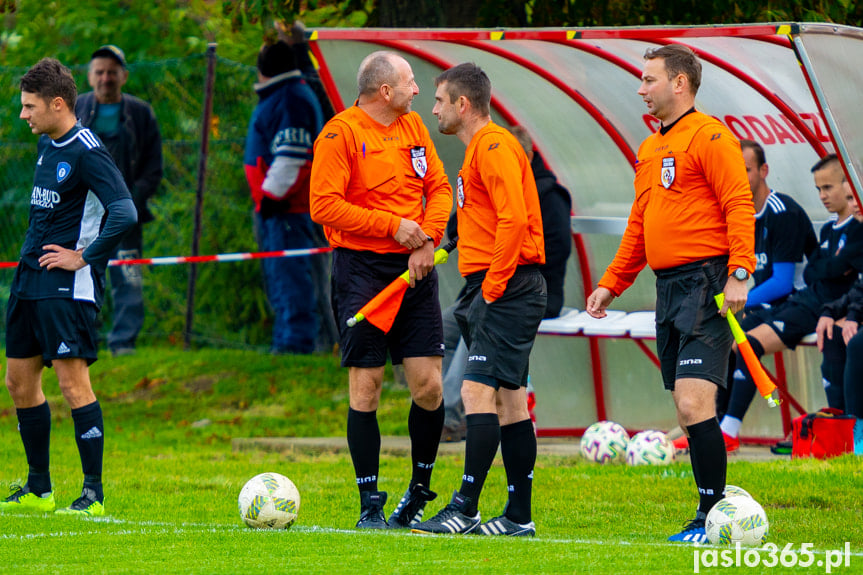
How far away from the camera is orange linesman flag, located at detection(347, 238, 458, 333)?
670 cm

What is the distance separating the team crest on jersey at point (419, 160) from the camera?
6.98 metres

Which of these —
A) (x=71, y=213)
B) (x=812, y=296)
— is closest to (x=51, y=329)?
(x=71, y=213)

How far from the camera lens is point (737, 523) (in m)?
6.00

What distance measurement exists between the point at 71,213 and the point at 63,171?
229mm

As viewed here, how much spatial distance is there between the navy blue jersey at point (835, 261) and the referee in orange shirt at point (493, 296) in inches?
142

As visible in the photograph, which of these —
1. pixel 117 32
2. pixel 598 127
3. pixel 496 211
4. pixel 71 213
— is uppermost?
pixel 117 32

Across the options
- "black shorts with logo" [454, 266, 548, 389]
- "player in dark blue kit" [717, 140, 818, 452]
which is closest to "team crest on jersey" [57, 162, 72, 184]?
"black shorts with logo" [454, 266, 548, 389]

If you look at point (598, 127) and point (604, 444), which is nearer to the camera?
point (604, 444)

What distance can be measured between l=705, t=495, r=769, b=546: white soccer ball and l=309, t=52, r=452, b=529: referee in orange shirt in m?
1.51

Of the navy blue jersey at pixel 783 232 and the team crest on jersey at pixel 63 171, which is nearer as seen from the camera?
the team crest on jersey at pixel 63 171

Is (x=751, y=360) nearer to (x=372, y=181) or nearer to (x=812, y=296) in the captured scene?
(x=372, y=181)

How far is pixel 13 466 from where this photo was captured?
9.73 meters

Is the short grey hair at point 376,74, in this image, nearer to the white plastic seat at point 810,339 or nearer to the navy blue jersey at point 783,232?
the navy blue jersey at point 783,232

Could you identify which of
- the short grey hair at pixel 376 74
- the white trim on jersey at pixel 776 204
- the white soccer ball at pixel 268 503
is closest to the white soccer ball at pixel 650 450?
the white trim on jersey at pixel 776 204
